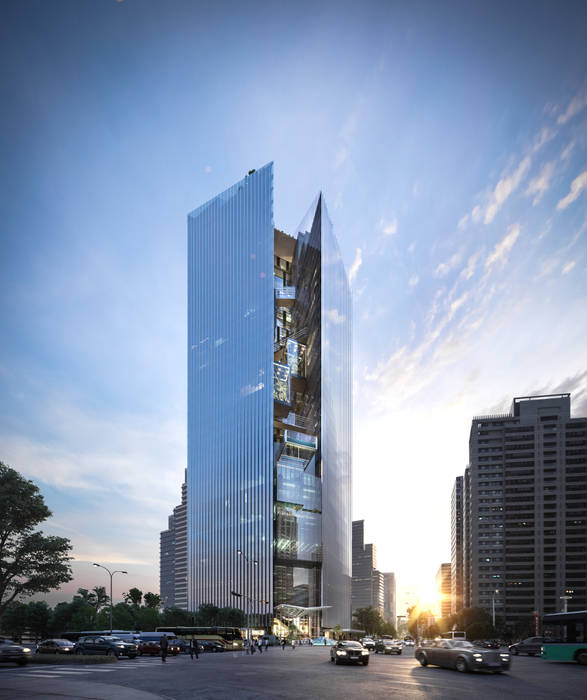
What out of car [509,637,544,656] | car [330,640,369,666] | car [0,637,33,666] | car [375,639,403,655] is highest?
car [0,637,33,666]

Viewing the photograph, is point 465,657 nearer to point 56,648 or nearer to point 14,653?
point 14,653

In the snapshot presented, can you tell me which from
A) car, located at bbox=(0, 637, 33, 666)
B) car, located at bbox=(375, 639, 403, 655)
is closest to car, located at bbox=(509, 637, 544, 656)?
car, located at bbox=(375, 639, 403, 655)

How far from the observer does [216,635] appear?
7244 centimetres

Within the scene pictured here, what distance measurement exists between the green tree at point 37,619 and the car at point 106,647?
9136cm

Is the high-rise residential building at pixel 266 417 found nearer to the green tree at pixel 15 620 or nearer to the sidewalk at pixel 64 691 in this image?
the green tree at pixel 15 620

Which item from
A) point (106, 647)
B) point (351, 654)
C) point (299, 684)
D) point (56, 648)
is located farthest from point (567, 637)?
point (56, 648)

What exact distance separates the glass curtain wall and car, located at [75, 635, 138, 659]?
10083 cm

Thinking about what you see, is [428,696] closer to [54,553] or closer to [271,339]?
[54,553]

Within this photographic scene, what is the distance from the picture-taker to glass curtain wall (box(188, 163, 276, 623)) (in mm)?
147125

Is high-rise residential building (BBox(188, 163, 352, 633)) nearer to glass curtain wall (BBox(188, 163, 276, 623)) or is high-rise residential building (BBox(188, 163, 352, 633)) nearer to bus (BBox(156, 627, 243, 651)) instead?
glass curtain wall (BBox(188, 163, 276, 623))

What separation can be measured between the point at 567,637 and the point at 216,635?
156ft

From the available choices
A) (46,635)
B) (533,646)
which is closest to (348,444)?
(46,635)

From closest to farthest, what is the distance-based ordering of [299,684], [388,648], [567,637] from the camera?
[299,684], [567,637], [388,648]

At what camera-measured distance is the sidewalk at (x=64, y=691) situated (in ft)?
59.4
